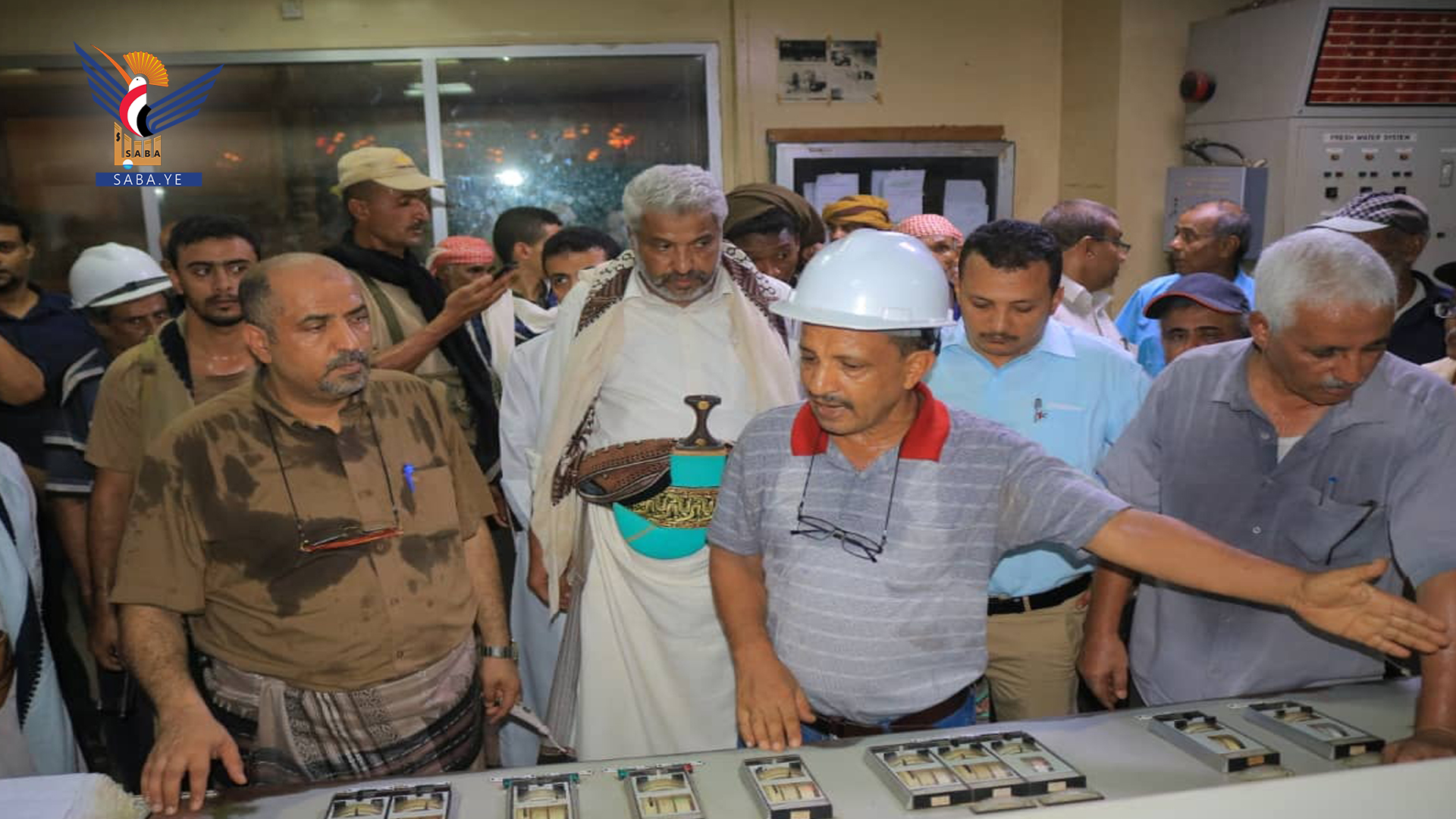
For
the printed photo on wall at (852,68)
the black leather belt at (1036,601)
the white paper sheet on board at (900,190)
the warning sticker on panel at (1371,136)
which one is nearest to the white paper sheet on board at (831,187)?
the white paper sheet on board at (900,190)

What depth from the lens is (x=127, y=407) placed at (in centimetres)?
248

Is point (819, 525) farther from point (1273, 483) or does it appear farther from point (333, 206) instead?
point (333, 206)

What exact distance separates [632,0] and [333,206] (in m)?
1.88

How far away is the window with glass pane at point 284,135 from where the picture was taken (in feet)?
17.1

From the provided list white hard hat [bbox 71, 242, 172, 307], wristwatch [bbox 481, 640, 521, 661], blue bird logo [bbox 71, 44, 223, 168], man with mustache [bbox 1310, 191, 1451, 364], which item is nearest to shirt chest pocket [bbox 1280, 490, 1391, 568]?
wristwatch [bbox 481, 640, 521, 661]

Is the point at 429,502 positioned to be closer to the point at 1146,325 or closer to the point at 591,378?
the point at 591,378

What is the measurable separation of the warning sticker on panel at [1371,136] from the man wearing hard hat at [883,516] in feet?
12.1

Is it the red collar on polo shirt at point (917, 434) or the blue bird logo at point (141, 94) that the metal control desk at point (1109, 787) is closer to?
the red collar on polo shirt at point (917, 434)

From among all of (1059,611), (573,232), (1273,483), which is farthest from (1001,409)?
(573,232)

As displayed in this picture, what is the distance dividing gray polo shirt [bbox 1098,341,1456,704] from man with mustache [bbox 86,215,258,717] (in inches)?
82.5

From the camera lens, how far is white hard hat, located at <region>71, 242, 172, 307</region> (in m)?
3.20

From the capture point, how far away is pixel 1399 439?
1.72 meters

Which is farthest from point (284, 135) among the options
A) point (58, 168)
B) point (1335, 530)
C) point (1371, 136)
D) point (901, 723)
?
point (1371, 136)

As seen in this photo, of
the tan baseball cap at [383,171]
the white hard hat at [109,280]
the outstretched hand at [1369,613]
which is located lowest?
the outstretched hand at [1369,613]
